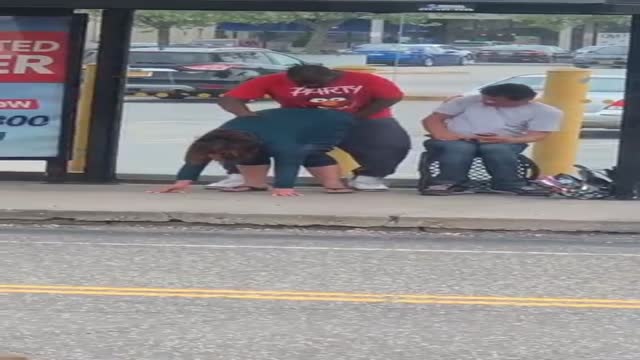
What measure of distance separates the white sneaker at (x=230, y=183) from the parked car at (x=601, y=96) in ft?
9.31

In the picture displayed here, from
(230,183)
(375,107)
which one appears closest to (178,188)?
Result: (230,183)

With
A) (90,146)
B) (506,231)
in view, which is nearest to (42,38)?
(90,146)

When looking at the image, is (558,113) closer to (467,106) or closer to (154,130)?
(467,106)

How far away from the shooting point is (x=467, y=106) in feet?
40.3

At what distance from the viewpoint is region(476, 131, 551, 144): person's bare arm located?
1209cm

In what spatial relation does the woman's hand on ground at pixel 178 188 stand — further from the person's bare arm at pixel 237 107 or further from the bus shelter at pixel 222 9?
the bus shelter at pixel 222 9

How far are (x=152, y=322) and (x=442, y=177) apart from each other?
6.40m

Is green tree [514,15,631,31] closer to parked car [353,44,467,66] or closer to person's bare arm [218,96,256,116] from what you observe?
parked car [353,44,467,66]

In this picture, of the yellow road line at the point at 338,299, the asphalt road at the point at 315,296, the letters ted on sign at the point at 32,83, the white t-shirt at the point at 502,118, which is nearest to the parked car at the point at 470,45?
the white t-shirt at the point at 502,118

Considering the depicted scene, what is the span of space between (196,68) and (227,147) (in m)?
1.05

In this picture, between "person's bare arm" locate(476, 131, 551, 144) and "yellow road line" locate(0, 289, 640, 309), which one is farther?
"person's bare arm" locate(476, 131, 551, 144)

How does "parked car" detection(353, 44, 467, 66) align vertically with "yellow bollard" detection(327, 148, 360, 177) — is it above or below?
above

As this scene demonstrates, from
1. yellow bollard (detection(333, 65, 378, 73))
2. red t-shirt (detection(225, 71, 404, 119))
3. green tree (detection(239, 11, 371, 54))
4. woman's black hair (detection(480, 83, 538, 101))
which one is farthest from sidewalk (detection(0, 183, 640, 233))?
green tree (detection(239, 11, 371, 54))

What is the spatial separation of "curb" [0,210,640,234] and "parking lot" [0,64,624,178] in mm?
2206
